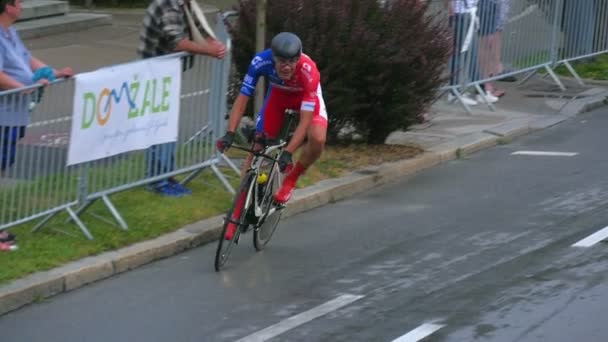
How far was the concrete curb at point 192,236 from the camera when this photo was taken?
8.07 m

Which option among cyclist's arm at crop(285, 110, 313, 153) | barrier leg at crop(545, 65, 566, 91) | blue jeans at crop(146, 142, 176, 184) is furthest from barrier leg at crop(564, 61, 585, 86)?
cyclist's arm at crop(285, 110, 313, 153)

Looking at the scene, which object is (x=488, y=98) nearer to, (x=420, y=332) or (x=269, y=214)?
(x=269, y=214)

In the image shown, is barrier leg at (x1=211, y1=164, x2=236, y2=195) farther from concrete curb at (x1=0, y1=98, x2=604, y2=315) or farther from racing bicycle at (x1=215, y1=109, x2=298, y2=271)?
racing bicycle at (x1=215, y1=109, x2=298, y2=271)

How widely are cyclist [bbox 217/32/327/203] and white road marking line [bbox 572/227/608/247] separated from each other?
2041mm

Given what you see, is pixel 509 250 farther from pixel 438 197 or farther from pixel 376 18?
pixel 376 18

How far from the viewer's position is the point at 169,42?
10.3 meters

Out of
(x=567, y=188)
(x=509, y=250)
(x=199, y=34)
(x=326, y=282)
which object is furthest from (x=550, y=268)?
(x=199, y=34)

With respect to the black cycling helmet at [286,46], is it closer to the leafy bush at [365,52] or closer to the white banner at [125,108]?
the white banner at [125,108]

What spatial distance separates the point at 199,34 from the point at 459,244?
2821 mm

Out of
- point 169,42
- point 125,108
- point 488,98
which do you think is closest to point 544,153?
point 488,98

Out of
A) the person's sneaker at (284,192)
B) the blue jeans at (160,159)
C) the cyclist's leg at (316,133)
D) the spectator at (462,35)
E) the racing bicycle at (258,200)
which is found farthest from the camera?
the spectator at (462,35)

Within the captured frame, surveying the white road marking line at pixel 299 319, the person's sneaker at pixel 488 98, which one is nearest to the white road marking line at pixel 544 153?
the person's sneaker at pixel 488 98

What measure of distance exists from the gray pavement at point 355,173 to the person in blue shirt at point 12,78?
0.95 m

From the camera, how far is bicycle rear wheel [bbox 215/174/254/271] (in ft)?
28.6
